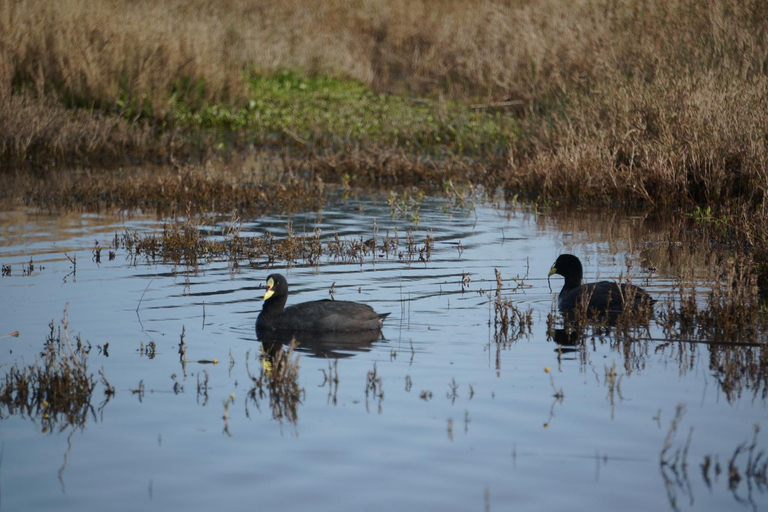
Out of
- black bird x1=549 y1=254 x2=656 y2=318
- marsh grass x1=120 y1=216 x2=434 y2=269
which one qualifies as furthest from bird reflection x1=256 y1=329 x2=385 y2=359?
marsh grass x1=120 y1=216 x2=434 y2=269

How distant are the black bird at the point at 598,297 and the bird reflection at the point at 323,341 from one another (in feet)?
6.40

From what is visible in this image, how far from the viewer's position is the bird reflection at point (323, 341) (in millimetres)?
8828

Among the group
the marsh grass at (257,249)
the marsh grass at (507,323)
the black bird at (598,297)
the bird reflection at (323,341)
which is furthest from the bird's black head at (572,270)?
the bird reflection at (323,341)

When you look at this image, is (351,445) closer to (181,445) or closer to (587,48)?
(181,445)

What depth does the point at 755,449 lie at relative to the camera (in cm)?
627

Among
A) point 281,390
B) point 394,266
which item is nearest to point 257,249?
point 394,266

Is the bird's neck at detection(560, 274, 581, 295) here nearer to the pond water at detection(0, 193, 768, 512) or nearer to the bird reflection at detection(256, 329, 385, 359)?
the pond water at detection(0, 193, 768, 512)

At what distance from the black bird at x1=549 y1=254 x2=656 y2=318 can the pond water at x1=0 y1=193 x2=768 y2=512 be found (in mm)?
314

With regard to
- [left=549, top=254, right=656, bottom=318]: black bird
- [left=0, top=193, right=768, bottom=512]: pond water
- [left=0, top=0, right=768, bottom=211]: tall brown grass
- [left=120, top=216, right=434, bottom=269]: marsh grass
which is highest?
[left=0, top=0, right=768, bottom=211]: tall brown grass

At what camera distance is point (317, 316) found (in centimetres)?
934

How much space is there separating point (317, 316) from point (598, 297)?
276 cm

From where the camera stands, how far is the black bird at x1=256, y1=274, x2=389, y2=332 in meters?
9.27

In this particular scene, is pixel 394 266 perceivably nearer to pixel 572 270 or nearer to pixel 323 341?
pixel 572 270

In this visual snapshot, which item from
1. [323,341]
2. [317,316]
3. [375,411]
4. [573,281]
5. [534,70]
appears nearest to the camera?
[375,411]
